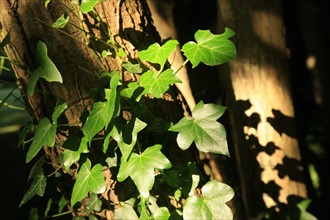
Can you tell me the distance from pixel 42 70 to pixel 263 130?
3.38 ft

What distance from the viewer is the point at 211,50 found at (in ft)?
3.00

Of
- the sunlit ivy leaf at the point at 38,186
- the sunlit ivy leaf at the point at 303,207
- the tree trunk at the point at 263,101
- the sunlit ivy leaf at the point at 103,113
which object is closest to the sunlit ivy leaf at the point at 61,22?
the sunlit ivy leaf at the point at 103,113

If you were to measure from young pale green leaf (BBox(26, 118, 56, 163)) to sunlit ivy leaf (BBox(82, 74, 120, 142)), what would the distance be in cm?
12

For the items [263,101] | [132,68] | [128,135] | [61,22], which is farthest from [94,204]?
[263,101]

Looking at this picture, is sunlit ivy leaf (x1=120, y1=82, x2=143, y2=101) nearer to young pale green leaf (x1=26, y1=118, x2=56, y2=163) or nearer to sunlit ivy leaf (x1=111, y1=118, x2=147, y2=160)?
sunlit ivy leaf (x1=111, y1=118, x2=147, y2=160)

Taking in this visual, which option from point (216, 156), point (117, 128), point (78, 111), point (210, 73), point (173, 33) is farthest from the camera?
point (210, 73)

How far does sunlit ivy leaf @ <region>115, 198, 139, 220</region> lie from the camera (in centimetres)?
110

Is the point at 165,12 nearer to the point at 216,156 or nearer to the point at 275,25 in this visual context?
the point at 275,25

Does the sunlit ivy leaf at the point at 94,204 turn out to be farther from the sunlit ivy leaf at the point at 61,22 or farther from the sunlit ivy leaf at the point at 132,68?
the sunlit ivy leaf at the point at 61,22

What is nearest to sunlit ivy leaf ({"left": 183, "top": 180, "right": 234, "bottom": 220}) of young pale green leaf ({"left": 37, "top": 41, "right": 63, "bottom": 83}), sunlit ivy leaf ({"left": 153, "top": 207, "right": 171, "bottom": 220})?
sunlit ivy leaf ({"left": 153, "top": 207, "right": 171, "bottom": 220})

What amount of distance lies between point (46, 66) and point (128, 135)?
28 centimetres

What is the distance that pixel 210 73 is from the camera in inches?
91.8

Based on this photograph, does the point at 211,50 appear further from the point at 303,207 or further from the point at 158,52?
the point at 303,207

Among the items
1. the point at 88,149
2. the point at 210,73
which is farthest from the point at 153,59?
the point at 210,73
